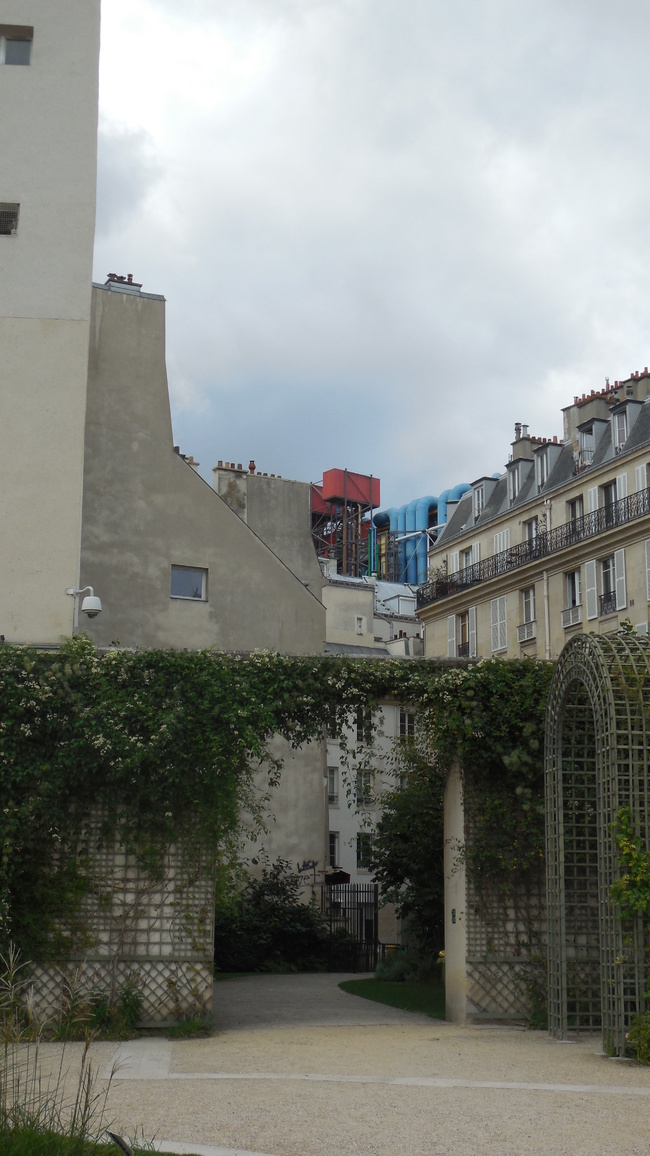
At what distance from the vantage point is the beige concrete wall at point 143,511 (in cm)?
2488

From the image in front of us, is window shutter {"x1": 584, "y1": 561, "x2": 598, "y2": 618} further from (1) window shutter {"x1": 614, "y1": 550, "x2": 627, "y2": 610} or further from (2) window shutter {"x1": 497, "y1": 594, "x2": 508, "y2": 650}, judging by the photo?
(2) window shutter {"x1": 497, "y1": 594, "x2": 508, "y2": 650}

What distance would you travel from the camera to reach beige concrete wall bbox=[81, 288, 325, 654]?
24.9m

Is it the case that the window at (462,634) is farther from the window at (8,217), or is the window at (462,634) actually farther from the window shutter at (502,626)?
the window at (8,217)

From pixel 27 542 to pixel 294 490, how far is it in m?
16.3

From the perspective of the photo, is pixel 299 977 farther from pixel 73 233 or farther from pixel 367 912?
pixel 73 233

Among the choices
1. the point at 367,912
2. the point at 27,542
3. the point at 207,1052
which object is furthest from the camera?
the point at 367,912

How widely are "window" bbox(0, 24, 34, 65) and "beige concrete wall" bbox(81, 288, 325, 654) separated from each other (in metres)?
5.46

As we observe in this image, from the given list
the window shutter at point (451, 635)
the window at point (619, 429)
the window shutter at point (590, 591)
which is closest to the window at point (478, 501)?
the window shutter at point (451, 635)

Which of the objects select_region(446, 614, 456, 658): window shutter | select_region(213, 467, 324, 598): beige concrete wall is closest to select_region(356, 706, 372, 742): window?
select_region(213, 467, 324, 598): beige concrete wall

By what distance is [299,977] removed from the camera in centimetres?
2414

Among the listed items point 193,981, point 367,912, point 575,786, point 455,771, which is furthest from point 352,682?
point 367,912

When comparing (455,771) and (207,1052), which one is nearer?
(207,1052)

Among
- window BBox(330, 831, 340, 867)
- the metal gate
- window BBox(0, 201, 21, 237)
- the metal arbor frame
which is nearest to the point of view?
the metal arbor frame

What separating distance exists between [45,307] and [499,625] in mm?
26005
